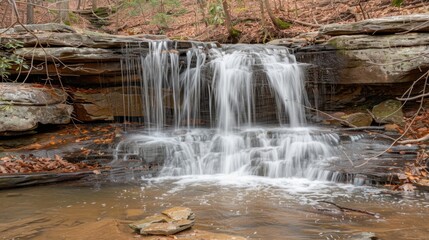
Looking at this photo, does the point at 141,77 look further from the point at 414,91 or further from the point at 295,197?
the point at 414,91

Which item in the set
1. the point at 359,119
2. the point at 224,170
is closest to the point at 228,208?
the point at 224,170

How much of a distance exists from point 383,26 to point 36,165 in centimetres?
948

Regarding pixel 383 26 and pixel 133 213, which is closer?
pixel 133 213

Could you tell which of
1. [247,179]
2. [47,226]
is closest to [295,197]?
[247,179]

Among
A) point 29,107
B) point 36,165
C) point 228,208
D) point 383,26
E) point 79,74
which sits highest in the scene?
point 383,26

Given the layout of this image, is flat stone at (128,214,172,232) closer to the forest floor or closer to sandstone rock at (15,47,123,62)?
sandstone rock at (15,47,123,62)

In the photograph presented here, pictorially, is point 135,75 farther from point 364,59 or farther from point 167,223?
point 167,223

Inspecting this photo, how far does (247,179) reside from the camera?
7637mm

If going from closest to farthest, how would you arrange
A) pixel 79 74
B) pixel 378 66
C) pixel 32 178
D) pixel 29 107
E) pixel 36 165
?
1. pixel 32 178
2. pixel 36 165
3. pixel 29 107
4. pixel 378 66
5. pixel 79 74

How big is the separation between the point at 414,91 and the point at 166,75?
732 cm

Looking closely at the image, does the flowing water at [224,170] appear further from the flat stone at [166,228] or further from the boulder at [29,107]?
the boulder at [29,107]

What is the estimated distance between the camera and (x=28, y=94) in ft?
30.8

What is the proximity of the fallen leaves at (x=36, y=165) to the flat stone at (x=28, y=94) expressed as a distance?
A: 1.43 metres

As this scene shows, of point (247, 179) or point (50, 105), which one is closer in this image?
point (247, 179)
